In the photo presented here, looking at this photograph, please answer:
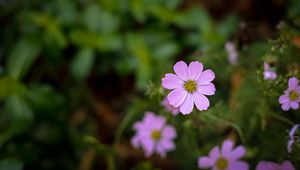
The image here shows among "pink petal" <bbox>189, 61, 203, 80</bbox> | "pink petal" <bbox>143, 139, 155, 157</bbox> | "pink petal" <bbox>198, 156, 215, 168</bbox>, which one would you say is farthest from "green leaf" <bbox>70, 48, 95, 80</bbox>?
"pink petal" <bbox>189, 61, 203, 80</bbox>

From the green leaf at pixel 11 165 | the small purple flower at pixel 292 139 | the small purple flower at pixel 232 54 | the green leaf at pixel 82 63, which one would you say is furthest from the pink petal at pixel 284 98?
the green leaf at pixel 82 63

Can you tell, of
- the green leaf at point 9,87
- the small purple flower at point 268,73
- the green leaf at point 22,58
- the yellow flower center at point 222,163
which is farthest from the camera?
the green leaf at point 22,58

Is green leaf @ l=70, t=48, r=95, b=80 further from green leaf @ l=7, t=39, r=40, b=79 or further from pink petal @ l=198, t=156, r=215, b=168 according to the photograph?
pink petal @ l=198, t=156, r=215, b=168

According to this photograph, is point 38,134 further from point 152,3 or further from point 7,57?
point 152,3

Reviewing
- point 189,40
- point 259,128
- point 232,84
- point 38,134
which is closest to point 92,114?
point 38,134

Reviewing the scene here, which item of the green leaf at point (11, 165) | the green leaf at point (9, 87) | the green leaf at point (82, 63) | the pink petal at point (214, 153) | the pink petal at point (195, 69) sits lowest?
the green leaf at point (11, 165)

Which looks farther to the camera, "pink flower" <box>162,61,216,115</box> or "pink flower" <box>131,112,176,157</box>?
"pink flower" <box>131,112,176,157</box>

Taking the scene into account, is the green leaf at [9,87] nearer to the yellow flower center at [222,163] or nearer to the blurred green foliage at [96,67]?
the blurred green foliage at [96,67]

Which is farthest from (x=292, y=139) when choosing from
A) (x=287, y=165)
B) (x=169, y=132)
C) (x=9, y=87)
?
(x=9, y=87)
